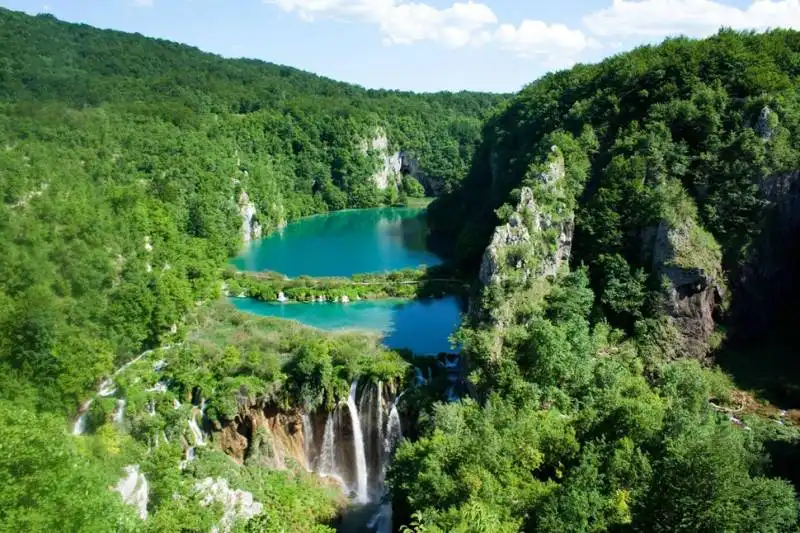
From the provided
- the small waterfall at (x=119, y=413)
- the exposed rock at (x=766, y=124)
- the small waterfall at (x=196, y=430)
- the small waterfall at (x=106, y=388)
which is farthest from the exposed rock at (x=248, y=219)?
the exposed rock at (x=766, y=124)

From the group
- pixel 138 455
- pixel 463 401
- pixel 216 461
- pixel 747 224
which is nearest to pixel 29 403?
pixel 138 455

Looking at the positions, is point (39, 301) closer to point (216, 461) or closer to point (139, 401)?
point (139, 401)

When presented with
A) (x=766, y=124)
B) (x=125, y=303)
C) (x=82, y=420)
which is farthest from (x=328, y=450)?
(x=766, y=124)

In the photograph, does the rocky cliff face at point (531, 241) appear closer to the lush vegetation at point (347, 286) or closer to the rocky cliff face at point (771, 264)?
the rocky cliff face at point (771, 264)

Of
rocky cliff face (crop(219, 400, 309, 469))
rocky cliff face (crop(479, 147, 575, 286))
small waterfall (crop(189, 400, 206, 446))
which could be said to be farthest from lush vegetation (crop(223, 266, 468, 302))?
small waterfall (crop(189, 400, 206, 446))

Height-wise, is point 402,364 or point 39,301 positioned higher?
point 39,301

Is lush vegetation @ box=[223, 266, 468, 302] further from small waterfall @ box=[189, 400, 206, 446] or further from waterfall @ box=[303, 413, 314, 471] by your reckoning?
small waterfall @ box=[189, 400, 206, 446]

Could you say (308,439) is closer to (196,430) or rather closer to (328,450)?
(328,450)
